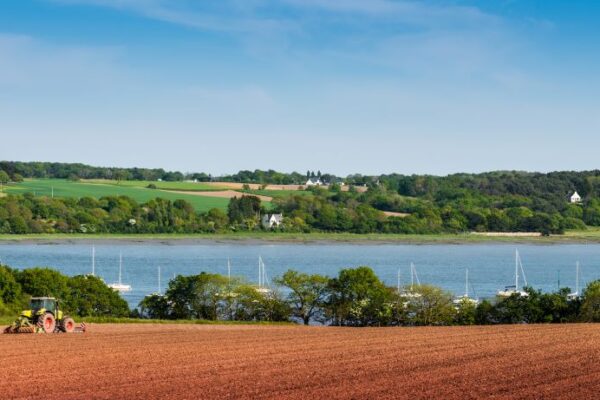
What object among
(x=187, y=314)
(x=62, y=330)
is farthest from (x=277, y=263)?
(x=62, y=330)

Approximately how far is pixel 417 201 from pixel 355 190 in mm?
16927

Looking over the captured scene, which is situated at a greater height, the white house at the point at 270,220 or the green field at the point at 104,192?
the green field at the point at 104,192

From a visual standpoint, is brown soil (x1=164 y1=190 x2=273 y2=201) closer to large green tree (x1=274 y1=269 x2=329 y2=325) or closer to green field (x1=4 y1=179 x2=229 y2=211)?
green field (x1=4 y1=179 x2=229 y2=211)

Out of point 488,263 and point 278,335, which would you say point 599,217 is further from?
point 278,335

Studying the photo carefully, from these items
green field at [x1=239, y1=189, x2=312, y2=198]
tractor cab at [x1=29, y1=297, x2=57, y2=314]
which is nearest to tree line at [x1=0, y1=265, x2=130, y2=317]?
tractor cab at [x1=29, y1=297, x2=57, y2=314]

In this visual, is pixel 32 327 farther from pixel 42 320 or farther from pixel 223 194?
pixel 223 194

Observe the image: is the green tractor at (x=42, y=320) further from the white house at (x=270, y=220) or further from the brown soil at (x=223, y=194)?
the brown soil at (x=223, y=194)

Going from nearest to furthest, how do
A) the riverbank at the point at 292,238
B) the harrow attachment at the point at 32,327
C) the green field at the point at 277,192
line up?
1. the harrow attachment at the point at 32,327
2. the riverbank at the point at 292,238
3. the green field at the point at 277,192

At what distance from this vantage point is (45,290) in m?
46.2

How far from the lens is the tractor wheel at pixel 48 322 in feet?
109

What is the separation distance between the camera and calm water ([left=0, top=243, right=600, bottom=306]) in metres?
86.7

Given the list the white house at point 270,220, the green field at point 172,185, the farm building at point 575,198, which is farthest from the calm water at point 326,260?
the green field at point 172,185

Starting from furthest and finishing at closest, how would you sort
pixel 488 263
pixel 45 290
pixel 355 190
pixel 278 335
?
pixel 355 190, pixel 488 263, pixel 45 290, pixel 278 335

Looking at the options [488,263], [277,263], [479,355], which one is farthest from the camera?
[488,263]
